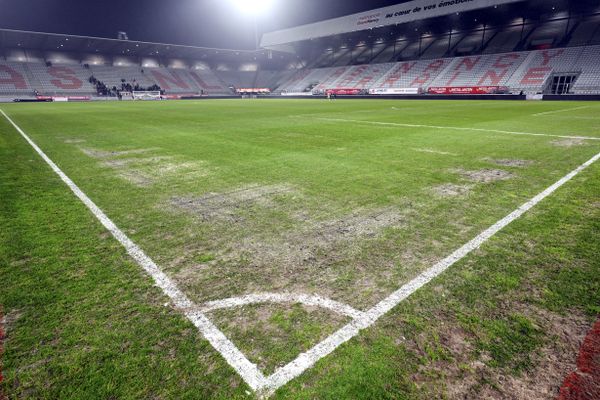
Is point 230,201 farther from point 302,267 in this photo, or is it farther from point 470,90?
point 470,90

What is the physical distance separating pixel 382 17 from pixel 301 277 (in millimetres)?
53427

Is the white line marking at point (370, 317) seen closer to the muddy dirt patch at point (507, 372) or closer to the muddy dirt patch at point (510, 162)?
the muddy dirt patch at point (507, 372)

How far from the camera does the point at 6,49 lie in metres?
51.9

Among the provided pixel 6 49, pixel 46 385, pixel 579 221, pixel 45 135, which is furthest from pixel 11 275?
pixel 6 49

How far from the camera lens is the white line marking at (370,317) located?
5.95ft

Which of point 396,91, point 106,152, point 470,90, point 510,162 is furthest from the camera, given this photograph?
point 396,91

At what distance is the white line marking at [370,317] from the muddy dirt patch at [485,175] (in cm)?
177

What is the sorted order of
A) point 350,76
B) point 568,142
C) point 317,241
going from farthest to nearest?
1. point 350,76
2. point 568,142
3. point 317,241

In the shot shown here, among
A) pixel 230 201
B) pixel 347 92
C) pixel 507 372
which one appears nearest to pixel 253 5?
pixel 347 92

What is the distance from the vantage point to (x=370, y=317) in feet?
7.41

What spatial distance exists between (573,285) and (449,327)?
118 centimetres

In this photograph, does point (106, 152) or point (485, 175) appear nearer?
point (485, 175)

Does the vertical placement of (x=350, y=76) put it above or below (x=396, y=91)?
above

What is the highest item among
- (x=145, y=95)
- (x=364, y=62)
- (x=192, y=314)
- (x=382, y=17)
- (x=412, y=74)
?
(x=382, y=17)
